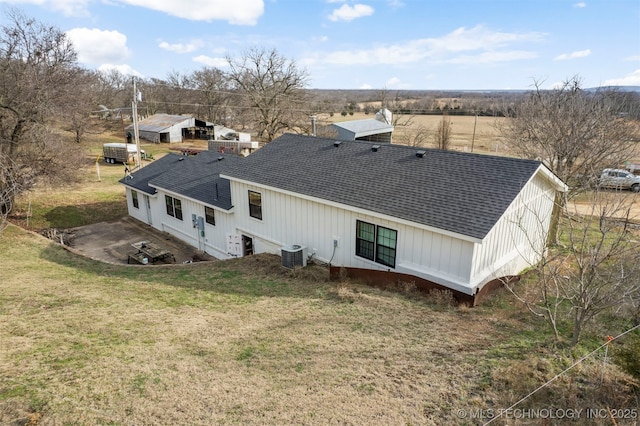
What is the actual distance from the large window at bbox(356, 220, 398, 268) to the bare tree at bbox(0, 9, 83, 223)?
18069 millimetres

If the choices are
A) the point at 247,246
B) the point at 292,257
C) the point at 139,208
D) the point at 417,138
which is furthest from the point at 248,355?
the point at 417,138

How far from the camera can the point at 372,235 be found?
12148mm

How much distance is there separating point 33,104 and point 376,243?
20415 mm

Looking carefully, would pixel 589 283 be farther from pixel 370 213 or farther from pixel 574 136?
pixel 574 136

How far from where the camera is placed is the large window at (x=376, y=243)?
1169 cm

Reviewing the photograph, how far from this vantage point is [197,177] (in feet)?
65.2

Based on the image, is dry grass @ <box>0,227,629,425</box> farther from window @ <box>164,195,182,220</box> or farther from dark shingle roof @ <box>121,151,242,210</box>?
window @ <box>164,195,182,220</box>

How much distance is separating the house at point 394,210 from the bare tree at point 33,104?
11.3 m

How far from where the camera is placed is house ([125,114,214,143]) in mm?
53750

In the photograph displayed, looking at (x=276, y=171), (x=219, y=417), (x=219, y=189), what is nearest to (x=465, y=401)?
(x=219, y=417)

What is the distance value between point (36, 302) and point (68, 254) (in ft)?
23.3

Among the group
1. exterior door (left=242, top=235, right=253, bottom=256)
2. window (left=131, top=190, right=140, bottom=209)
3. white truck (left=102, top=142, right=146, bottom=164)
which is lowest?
exterior door (left=242, top=235, right=253, bottom=256)

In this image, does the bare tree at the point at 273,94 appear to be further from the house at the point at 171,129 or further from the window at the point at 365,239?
the window at the point at 365,239

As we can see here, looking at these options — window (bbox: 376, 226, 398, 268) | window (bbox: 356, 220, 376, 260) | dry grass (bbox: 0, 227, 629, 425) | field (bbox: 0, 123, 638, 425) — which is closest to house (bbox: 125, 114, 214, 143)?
field (bbox: 0, 123, 638, 425)
